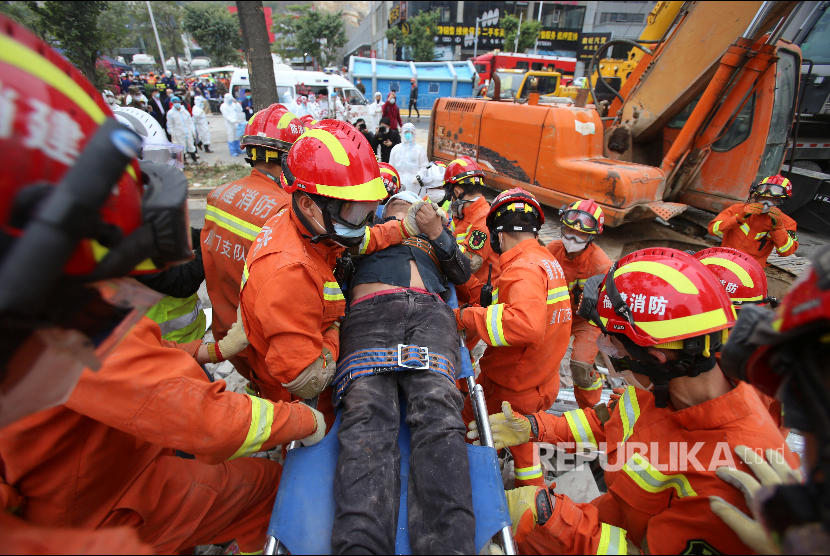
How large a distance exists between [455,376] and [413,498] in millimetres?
728

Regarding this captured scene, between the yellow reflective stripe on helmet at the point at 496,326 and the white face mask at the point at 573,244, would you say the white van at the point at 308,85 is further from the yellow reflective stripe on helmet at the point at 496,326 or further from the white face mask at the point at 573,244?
the yellow reflective stripe on helmet at the point at 496,326

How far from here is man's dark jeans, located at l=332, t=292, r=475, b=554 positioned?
4.67 ft

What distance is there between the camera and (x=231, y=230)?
253 cm

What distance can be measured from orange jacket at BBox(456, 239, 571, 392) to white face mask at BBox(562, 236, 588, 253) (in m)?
0.99

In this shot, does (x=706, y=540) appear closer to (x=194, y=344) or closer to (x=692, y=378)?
(x=692, y=378)

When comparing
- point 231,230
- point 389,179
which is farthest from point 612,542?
point 389,179

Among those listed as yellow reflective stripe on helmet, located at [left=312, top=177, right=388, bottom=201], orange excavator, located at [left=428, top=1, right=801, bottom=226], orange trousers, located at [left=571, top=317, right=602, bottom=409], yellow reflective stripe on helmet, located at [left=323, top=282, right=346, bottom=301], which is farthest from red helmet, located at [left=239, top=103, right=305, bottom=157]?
orange excavator, located at [left=428, top=1, right=801, bottom=226]

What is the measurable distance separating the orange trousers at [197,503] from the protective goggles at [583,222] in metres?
2.98

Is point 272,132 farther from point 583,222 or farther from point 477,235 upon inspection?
point 583,222

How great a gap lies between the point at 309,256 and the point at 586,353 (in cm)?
258

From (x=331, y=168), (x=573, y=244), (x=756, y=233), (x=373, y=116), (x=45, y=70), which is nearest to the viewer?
(x=45, y=70)

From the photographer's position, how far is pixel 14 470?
117cm

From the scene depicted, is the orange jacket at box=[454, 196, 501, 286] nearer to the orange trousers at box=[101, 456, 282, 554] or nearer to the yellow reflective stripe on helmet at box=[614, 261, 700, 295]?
the yellow reflective stripe on helmet at box=[614, 261, 700, 295]

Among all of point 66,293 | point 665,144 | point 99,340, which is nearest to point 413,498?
point 99,340
